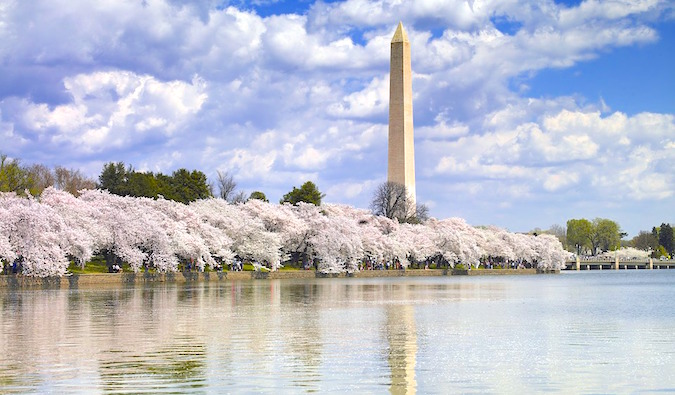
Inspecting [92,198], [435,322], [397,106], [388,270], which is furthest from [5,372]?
[397,106]

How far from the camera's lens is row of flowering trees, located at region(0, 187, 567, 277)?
177ft

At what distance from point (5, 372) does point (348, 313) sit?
16.3 metres

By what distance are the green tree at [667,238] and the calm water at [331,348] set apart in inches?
6771

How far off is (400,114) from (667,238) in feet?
389

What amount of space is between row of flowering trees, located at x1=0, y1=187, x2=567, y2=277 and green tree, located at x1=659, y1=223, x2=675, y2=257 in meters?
86.3

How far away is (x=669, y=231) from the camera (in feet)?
651

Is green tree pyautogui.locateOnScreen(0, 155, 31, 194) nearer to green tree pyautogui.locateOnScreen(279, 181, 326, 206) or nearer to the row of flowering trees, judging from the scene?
the row of flowering trees

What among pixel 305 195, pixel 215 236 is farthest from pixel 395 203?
pixel 215 236

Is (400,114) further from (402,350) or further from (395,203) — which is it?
(402,350)

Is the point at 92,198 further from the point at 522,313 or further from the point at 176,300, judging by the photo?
the point at 522,313

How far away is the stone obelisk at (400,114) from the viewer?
97250mm

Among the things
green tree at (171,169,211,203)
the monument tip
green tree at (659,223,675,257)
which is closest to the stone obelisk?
the monument tip

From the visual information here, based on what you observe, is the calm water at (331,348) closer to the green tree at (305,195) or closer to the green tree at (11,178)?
the green tree at (11,178)

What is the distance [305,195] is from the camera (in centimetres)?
10631
